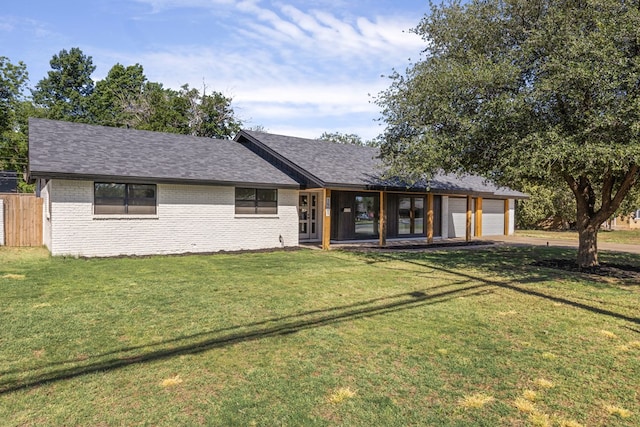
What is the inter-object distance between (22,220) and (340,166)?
1201 centimetres

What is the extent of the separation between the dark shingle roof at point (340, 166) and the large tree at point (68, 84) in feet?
106

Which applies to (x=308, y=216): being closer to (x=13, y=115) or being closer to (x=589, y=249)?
(x=589, y=249)

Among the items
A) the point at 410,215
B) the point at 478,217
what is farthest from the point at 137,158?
the point at 478,217

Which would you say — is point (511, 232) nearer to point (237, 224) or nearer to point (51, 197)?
point (237, 224)

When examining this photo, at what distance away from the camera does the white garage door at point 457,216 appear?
21573 millimetres

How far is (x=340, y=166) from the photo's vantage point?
1739 cm

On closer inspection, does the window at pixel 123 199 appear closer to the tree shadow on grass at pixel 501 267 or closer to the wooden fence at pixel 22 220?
the wooden fence at pixel 22 220

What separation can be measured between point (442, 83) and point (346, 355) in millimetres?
7655

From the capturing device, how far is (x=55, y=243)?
38.3 ft

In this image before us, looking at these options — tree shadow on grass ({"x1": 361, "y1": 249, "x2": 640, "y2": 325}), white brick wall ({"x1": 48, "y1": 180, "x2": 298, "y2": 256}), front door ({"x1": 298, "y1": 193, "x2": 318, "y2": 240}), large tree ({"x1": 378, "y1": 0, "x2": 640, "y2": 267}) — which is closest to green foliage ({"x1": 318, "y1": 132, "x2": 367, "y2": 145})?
front door ({"x1": 298, "y1": 193, "x2": 318, "y2": 240})

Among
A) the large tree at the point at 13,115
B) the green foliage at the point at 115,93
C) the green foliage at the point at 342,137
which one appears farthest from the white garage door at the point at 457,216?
the large tree at the point at 13,115

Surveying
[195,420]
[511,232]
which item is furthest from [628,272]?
[511,232]

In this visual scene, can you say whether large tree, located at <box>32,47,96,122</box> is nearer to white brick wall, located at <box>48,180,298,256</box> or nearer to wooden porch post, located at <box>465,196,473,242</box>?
white brick wall, located at <box>48,180,298,256</box>

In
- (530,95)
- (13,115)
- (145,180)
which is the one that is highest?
(13,115)
